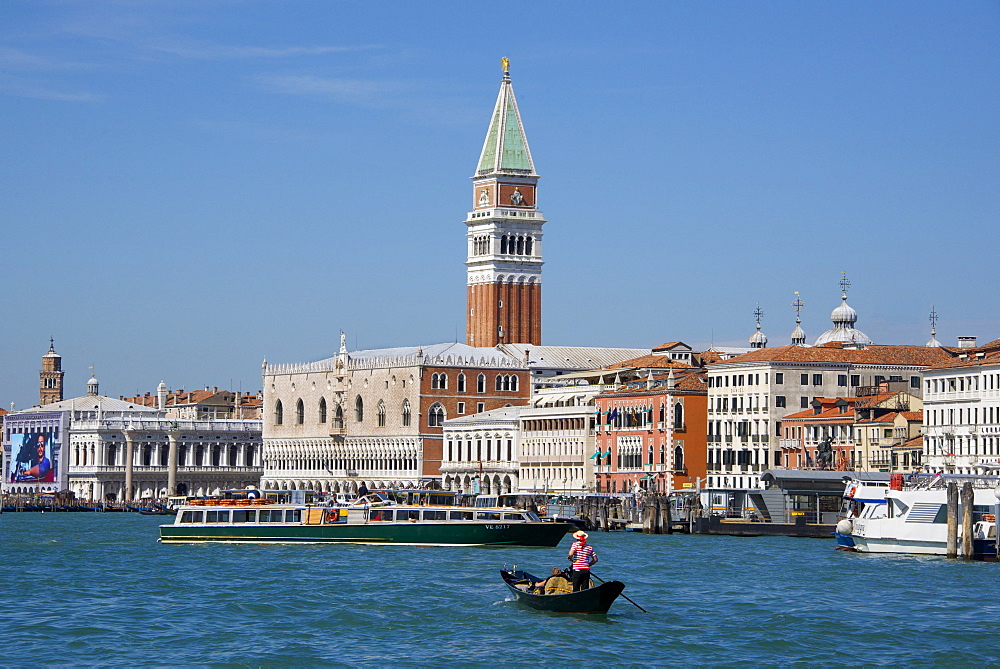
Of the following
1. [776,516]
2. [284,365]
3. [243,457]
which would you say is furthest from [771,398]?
[243,457]

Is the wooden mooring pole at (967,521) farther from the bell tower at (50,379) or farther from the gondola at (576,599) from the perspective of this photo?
the bell tower at (50,379)

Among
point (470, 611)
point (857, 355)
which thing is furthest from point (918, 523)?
point (857, 355)

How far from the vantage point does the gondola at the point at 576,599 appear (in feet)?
119

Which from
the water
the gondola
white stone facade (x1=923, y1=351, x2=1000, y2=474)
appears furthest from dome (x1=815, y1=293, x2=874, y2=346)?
the gondola

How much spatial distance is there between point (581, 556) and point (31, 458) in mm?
121484

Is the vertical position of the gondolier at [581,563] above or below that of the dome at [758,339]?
below

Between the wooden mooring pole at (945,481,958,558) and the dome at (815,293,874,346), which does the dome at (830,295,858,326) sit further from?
the wooden mooring pole at (945,481,958,558)

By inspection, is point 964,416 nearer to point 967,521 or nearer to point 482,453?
point 967,521

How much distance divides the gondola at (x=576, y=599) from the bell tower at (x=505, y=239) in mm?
87926

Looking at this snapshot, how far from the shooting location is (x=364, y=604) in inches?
1606

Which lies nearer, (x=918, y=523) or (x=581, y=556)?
(x=581, y=556)

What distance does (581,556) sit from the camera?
119 ft

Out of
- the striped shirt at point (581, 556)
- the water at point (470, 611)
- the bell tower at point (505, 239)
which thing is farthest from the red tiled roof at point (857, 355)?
the striped shirt at point (581, 556)

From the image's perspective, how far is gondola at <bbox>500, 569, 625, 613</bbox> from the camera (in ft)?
119
